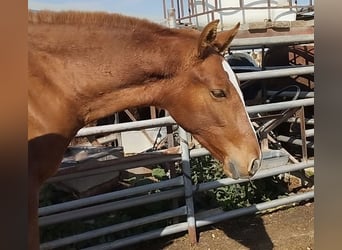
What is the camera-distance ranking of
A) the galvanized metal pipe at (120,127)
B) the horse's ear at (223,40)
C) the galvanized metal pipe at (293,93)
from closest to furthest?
1. the horse's ear at (223,40)
2. the galvanized metal pipe at (120,127)
3. the galvanized metal pipe at (293,93)

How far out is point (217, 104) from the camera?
266 centimetres

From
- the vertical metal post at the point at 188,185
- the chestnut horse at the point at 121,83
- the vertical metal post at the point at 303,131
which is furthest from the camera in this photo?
the vertical metal post at the point at 303,131

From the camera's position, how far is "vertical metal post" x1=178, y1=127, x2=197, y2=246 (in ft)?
12.1

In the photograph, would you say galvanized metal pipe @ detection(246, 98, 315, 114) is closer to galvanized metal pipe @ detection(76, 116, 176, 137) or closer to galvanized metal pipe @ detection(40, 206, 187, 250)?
galvanized metal pipe @ detection(76, 116, 176, 137)

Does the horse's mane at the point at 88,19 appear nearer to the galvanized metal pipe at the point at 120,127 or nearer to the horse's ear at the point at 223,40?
the horse's ear at the point at 223,40

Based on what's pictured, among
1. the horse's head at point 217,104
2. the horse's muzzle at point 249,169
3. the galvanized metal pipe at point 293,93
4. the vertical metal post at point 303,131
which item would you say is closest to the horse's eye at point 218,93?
the horse's head at point 217,104

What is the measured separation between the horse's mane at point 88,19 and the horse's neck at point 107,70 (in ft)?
0.23

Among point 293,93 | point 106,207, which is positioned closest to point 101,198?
point 106,207

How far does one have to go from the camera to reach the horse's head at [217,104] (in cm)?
264

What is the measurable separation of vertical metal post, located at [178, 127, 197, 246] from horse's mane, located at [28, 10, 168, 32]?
4.08 ft

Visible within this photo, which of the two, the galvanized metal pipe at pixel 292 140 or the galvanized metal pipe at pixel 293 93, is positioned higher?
the galvanized metal pipe at pixel 293 93
